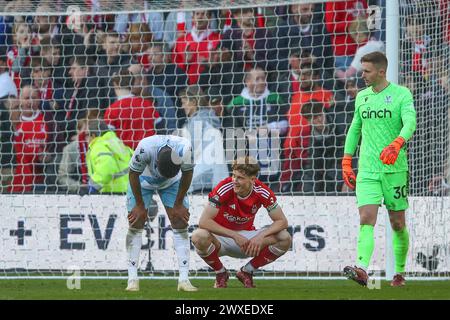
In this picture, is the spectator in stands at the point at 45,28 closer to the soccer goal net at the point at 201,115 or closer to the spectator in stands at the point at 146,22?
the soccer goal net at the point at 201,115

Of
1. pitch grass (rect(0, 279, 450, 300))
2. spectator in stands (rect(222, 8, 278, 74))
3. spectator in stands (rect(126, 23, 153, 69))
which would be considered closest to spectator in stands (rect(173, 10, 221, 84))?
spectator in stands (rect(222, 8, 278, 74))

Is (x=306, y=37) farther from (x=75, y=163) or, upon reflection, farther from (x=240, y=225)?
(x=240, y=225)

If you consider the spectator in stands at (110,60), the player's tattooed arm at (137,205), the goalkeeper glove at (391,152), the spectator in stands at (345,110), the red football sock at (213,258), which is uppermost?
the spectator in stands at (110,60)

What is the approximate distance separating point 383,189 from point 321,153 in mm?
3729

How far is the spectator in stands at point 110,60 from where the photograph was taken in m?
14.9

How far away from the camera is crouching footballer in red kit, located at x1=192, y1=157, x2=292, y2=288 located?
10.6 metres

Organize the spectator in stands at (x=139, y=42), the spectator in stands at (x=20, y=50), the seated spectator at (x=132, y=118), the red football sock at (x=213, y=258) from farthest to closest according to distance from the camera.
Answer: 1. the spectator in stands at (x=20, y=50)
2. the spectator in stands at (x=139, y=42)
3. the seated spectator at (x=132, y=118)
4. the red football sock at (x=213, y=258)

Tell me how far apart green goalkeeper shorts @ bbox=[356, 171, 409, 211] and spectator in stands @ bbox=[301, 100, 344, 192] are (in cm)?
337

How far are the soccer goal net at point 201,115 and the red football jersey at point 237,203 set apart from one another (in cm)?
233

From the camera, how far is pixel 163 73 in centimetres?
Answer: 1483

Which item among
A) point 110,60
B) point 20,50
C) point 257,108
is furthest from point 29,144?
point 257,108

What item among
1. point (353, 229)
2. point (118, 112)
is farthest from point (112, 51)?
point (353, 229)

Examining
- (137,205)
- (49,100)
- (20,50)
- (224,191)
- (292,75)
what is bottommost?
(137,205)

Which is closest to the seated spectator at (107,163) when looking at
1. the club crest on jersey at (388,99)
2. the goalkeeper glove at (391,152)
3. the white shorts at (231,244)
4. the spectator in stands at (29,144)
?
the spectator in stands at (29,144)
